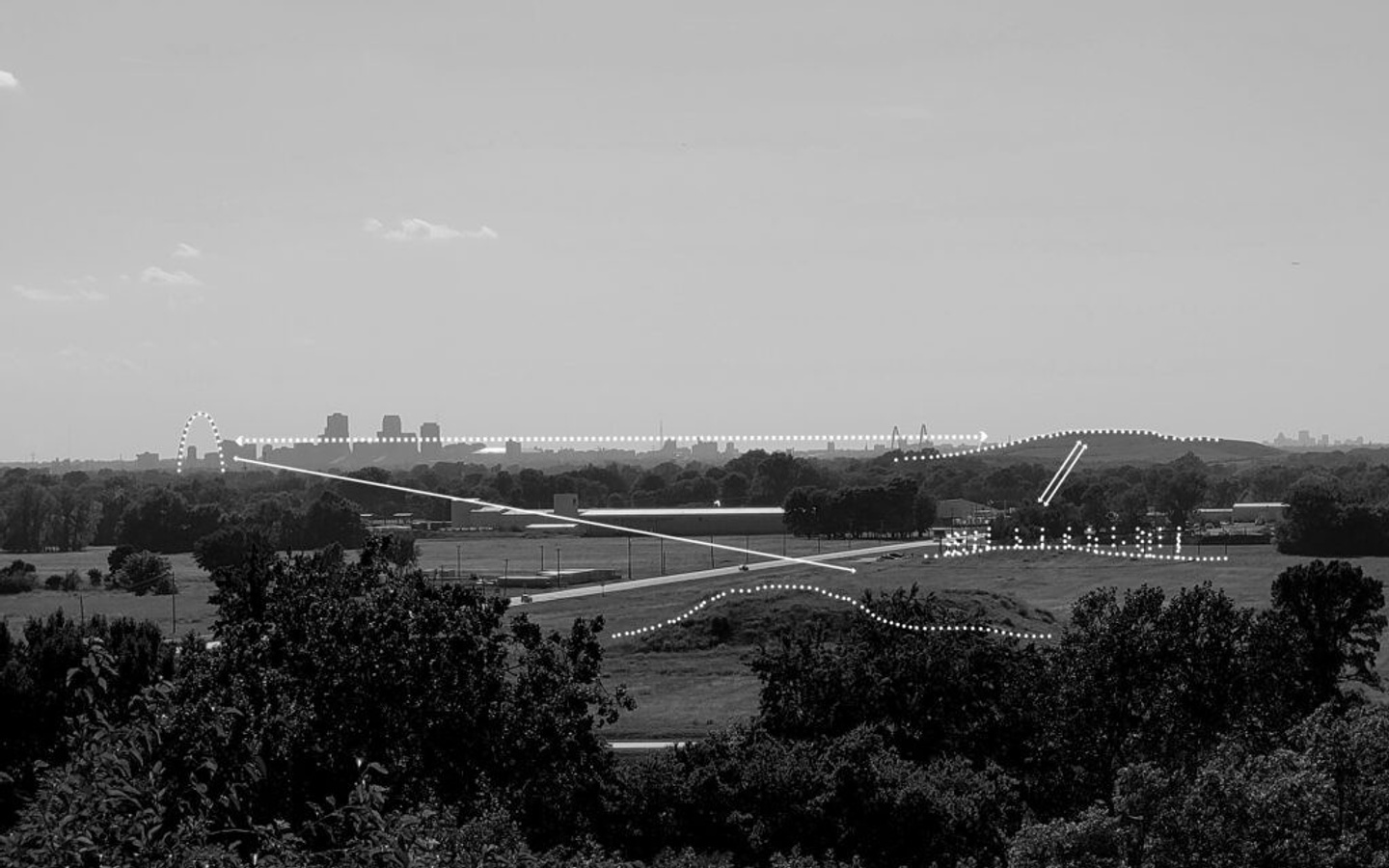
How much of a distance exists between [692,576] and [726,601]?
2084 cm

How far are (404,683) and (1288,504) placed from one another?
329ft

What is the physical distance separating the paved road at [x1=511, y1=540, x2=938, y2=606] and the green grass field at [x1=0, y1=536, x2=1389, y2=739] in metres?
1.66

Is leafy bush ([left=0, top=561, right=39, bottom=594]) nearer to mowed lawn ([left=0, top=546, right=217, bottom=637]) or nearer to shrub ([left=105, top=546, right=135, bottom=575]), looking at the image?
mowed lawn ([left=0, top=546, right=217, bottom=637])

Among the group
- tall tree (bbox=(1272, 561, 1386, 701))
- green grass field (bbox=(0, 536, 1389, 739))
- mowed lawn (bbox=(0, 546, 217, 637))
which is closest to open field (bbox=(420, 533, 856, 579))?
green grass field (bbox=(0, 536, 1389, 739))

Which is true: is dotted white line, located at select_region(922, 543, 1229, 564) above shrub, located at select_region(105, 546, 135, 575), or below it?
above

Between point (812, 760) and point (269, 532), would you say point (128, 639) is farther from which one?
point (269, 532)

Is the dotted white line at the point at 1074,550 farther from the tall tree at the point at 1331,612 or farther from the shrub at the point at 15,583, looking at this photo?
the shrub at the point at 15,583

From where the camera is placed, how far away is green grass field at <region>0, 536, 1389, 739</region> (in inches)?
2532

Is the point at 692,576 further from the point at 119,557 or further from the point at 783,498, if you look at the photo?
the point at 783,498

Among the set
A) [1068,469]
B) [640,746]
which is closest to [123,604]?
[640,746]

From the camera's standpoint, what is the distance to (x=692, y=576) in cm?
10731

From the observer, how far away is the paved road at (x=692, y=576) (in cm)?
9544

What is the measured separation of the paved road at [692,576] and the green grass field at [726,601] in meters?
1.66
